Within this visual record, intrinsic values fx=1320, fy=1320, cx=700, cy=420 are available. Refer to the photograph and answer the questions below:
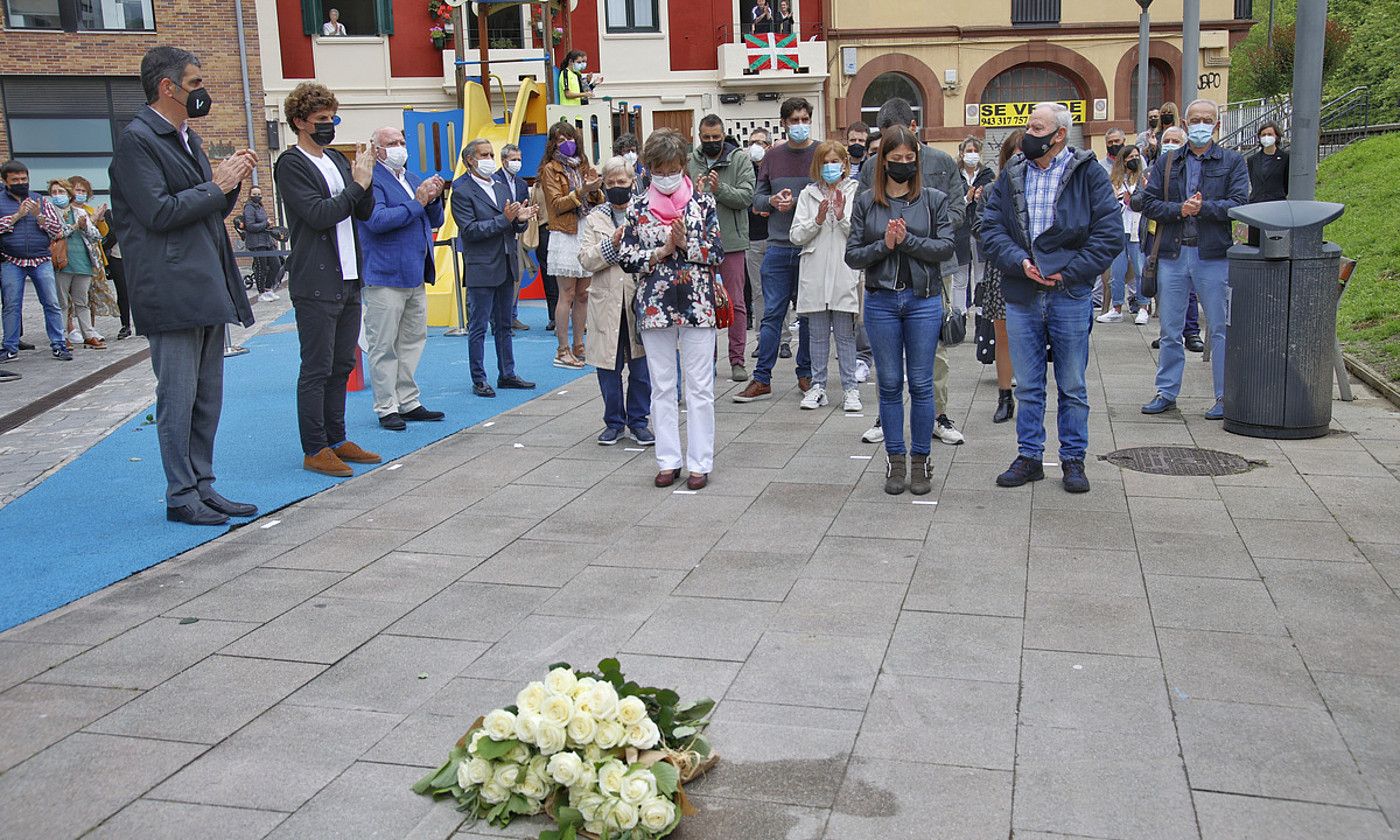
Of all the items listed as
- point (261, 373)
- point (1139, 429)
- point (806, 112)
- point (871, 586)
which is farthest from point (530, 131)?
point (871, 586)

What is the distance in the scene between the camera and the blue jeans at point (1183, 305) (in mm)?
9148

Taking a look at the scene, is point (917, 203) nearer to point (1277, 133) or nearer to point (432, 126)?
point (1277, 133)

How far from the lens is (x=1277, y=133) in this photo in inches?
469

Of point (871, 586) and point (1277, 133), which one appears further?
point (1277, 133)

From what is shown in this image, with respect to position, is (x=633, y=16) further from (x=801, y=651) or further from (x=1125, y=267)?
(x=801, y=651)

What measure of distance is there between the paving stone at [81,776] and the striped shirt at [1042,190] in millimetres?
5103

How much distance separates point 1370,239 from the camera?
1645 cm

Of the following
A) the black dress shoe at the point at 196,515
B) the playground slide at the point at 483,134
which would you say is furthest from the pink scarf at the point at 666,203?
the playground slide at the point at 483,134

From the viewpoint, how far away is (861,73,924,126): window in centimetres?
3312

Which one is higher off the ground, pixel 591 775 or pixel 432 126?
pixel 432 126

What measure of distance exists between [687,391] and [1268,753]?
4297 mm

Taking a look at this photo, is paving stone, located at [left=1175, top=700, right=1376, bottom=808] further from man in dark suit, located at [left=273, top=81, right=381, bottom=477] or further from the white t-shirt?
the white t-shirt

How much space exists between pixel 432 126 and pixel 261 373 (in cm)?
530

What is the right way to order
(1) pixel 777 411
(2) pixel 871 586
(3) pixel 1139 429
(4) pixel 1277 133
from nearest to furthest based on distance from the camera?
(2) pixel 871 586 < (3) pixel 1139 429 < (1) pixel 777 411 < (4) pixel 1277 133
